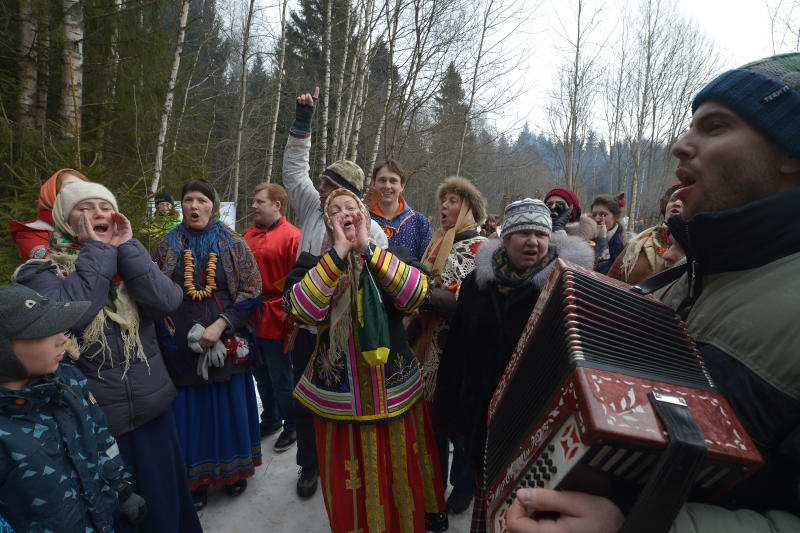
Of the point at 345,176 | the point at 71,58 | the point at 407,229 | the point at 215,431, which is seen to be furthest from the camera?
the point at 71,58

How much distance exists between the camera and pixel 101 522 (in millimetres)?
1640

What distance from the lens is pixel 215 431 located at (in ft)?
9.38

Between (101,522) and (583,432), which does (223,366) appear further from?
(583,432)

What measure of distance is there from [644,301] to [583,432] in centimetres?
58

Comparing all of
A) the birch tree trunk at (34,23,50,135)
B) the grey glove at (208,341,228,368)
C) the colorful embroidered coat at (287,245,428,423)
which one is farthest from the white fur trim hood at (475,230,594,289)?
the birch tree trunk at (34,23,50,135)

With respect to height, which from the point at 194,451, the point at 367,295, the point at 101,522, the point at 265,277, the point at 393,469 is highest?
the point at 367,295

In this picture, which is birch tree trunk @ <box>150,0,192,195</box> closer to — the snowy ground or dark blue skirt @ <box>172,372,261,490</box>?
dark blue skirt @ <box>172,372,261,490</box>

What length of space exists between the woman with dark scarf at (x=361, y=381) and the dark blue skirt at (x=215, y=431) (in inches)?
34.2

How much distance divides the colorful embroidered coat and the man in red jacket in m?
1.40

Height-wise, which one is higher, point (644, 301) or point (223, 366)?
point (644, 301)

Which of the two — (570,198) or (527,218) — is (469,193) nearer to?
(527,218)

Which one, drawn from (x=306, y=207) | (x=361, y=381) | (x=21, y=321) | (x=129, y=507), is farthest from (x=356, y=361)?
(x=306, y=207)

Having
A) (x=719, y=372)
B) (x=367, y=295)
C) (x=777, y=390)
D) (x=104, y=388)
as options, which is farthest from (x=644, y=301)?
(x=104, y=388)

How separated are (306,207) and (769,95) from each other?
9.79 feet
